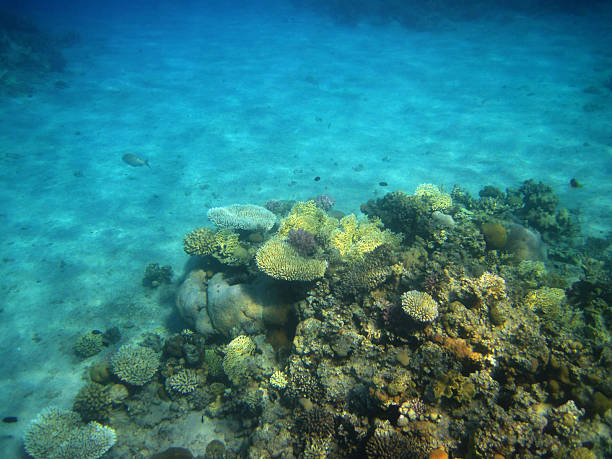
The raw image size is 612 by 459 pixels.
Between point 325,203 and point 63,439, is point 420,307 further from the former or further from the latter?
point 325,203

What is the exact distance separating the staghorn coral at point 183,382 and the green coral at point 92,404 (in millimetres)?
1705

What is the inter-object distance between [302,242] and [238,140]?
1611 centimetres

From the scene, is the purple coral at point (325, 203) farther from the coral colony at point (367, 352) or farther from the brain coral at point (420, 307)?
the brain coral at point (420, 307)

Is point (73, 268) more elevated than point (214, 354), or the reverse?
point (214, 354)

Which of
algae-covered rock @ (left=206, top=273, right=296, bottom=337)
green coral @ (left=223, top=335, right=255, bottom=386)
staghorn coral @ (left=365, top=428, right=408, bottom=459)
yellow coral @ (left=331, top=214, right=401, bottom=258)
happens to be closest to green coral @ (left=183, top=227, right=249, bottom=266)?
algae-covered rock @ (left=206, top=273, right=296, bottom=337)

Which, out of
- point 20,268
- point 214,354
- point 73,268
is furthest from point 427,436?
point 20,268

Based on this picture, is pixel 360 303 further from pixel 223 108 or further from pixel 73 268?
pixel 223 108

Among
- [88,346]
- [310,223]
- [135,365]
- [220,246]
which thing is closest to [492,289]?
[310,223]

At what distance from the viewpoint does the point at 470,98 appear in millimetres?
24719

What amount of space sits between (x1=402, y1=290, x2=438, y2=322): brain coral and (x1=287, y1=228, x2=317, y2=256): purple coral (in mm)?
2541

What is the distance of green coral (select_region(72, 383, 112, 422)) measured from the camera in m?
7.17

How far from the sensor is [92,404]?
23.5ft

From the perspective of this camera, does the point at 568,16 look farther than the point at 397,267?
Yes

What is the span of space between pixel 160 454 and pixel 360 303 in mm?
5169
